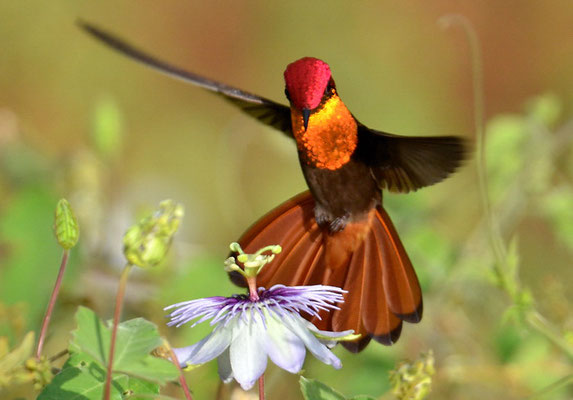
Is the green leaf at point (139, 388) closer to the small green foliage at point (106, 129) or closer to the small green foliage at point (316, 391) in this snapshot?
the small green foliage at point (316, 391)

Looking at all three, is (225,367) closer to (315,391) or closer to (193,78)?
(315,391)

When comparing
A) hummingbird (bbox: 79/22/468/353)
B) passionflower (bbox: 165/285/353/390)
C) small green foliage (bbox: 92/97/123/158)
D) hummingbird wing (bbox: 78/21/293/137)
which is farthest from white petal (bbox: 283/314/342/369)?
small green foliage (bbox: 92/97/123/158)

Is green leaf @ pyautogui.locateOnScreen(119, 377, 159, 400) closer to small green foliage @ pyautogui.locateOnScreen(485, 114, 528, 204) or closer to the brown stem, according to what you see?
the brown stem

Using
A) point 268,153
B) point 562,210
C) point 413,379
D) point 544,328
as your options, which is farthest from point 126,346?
point 268,153

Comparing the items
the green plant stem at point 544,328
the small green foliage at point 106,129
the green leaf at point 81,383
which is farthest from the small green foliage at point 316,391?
the small green foliage at point 106,129

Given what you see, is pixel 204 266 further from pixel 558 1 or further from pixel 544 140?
pixel 558 1

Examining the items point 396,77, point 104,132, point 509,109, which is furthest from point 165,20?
point 104,132
